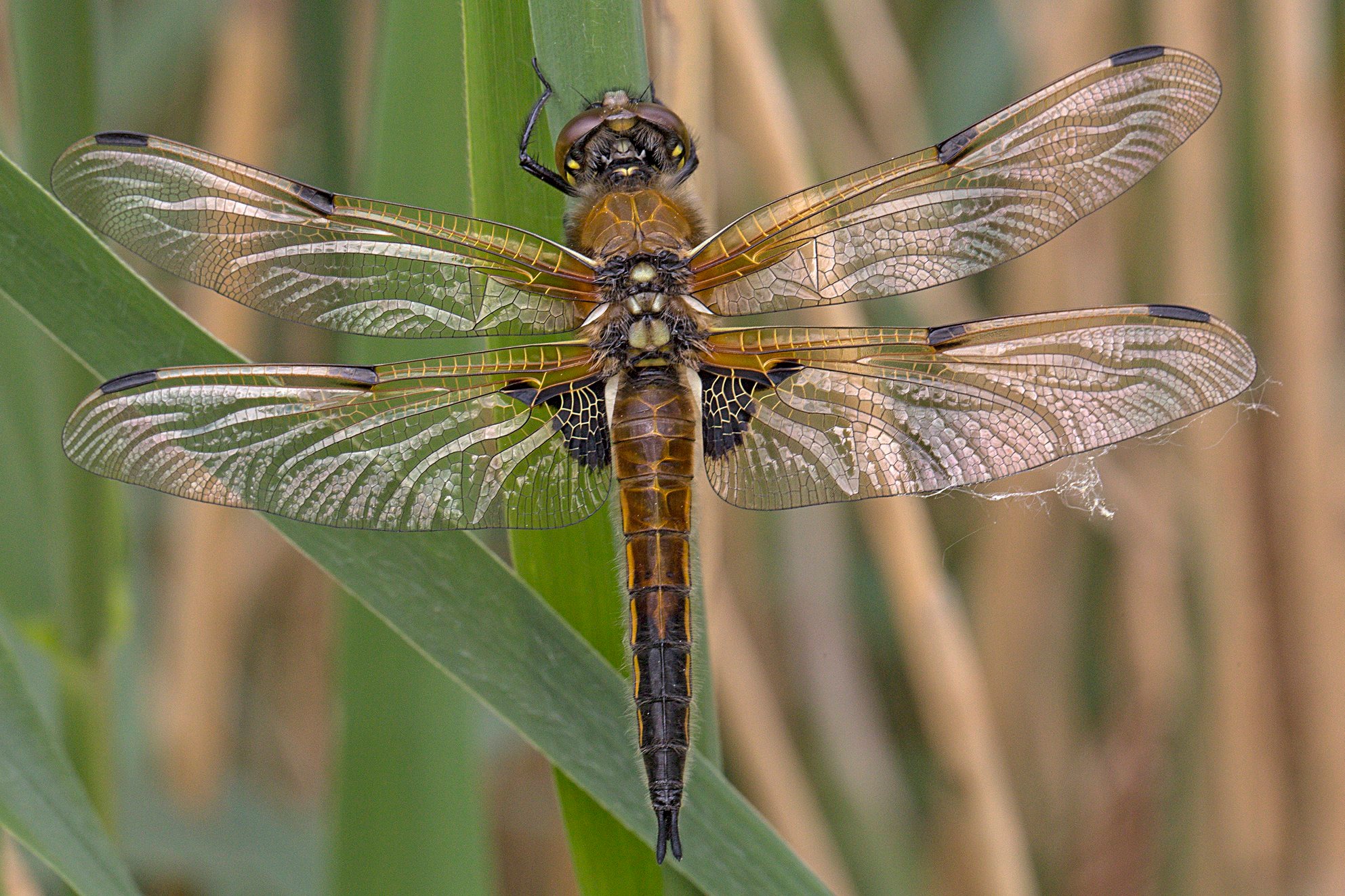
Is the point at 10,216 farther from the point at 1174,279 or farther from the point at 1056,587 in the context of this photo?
→ the point at 1056,587

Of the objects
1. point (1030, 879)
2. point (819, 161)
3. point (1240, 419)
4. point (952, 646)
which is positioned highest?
point (819, 161)

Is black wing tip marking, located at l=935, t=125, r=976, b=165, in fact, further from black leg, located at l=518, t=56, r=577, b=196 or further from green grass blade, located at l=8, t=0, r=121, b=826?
green grass blade, located at l=8, t=0, r=121, b=826

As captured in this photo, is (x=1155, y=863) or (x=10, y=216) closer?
(x=10, y=216)

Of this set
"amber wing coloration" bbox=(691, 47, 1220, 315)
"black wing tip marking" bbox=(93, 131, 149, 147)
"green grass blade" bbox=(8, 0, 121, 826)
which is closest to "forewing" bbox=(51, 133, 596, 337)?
"black wing tip marking" bbox=(93, 131, 149, 147)

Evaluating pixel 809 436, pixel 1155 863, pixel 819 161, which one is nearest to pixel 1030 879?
pixel 1155 863

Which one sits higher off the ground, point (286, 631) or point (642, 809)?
point (286, 631)
